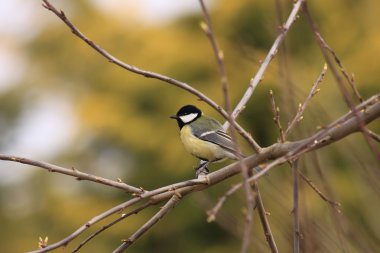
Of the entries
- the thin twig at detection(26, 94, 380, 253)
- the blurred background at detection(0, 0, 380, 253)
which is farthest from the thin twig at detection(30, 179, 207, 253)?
the blurred background at detection(0, 0, 380, 253)

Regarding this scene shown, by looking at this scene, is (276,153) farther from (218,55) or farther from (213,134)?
(213,134)

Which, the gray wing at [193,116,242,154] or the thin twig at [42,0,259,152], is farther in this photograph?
the gray wing at [193,116,242,154]

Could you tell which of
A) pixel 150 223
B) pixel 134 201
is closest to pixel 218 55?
pixel 134 201

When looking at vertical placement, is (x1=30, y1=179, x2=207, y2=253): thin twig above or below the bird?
below

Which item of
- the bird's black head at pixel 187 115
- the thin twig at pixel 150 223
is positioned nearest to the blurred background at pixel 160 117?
the bird's black head at pixel 187 115

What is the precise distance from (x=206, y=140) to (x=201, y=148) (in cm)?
5

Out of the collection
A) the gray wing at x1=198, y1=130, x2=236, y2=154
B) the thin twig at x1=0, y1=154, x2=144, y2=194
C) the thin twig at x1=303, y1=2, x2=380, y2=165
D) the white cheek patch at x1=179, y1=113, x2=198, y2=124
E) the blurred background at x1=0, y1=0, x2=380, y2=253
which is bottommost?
the thin twig at x1=303, y1=2, x2=380, y2=165

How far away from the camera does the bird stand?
153 inches

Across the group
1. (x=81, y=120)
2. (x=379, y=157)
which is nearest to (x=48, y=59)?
(x=81, y=120)

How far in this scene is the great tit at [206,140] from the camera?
153 inches

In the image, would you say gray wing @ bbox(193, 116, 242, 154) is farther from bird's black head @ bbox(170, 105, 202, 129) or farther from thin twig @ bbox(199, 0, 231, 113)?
thin twig @ bbox(199, 0, 231, 113)

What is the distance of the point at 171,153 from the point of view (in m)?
10.0

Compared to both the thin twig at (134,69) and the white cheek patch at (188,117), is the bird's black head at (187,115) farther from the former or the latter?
the thin twig at (134,69)

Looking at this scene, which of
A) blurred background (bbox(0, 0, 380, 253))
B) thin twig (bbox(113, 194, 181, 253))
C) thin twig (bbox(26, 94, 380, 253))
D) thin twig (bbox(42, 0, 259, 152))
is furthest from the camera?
blurred background (bbox(0, 0, 380, 253))
